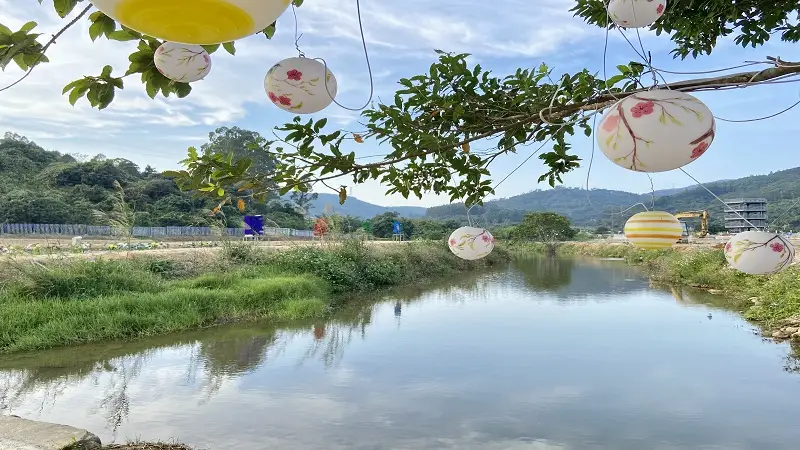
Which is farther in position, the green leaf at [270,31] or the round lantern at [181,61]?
the green leaf at [270,31]

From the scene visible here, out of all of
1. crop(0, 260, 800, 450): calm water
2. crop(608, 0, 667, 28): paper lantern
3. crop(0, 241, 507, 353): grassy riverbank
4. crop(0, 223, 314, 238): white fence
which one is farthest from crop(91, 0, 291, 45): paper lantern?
crop(0, 223, 314, 238): white fence

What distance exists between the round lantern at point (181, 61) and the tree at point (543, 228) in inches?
917

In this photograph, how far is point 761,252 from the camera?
2.11 meters

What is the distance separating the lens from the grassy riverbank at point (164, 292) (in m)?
5.74

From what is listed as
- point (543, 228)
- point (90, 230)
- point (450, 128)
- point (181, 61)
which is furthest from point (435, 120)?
point (543, 228)

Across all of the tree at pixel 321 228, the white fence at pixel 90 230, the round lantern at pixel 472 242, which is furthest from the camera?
the white fence at pixel 90 230

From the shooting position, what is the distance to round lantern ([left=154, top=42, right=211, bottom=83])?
1.49 meters

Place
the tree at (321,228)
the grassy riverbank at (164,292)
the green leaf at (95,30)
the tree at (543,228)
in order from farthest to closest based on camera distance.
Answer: the tree at (543,228) < the tree at (321,228) < the grassy riverbank at (164,292) < the green leaf at (95,30)

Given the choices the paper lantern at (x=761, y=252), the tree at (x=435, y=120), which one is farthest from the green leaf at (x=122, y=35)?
the paper lantern at (x=761, y=252)

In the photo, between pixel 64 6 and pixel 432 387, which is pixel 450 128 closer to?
pixel 64 6

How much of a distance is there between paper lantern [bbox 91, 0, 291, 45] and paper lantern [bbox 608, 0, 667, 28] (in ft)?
4.86

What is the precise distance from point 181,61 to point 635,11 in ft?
4.98

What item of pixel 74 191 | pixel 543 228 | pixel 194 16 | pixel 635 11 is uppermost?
pixel 74 191

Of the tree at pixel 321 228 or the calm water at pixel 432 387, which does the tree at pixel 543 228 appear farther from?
the calm water at pixel 432 387
